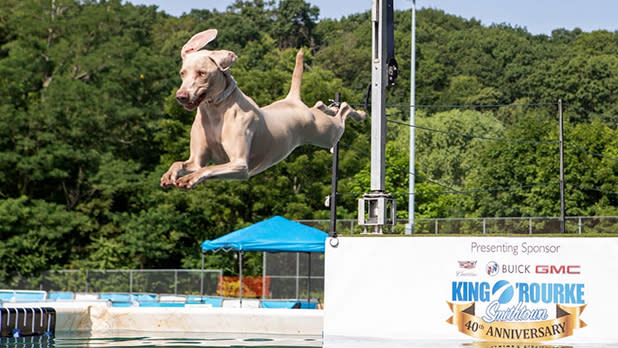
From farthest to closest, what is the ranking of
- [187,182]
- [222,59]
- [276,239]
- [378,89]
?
[276,239], [378,89], [222,59], [187,182]

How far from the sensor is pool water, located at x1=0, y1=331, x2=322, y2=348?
23.0m

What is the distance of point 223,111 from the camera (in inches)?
415

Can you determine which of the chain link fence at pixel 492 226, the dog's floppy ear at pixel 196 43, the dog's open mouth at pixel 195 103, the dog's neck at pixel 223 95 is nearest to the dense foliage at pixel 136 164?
the chain link fence at pixel 492 226

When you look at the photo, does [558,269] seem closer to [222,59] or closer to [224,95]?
[224,95]

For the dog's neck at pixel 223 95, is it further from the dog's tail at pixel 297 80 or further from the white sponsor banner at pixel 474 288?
the white sponsor banner at pixel 474 288

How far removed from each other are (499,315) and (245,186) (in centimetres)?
3961

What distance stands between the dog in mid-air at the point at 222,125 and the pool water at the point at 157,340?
12.1 metres

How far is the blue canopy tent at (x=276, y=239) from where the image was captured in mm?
29578

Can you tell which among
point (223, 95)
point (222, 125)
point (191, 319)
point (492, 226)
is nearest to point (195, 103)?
point (223, 95)


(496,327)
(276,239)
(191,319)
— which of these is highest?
(276,239)

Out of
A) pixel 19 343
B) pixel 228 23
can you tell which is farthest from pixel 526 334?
pixel 228 23

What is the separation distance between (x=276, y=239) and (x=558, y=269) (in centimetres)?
1386

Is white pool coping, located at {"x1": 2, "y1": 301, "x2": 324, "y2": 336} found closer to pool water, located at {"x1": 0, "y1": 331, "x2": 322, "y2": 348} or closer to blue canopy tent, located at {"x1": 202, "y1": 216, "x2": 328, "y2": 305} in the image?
pool water, located at {"x1": 0, "y1": 331, "x2": 322, "y2": 348}

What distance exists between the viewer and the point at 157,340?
80.5 ft
